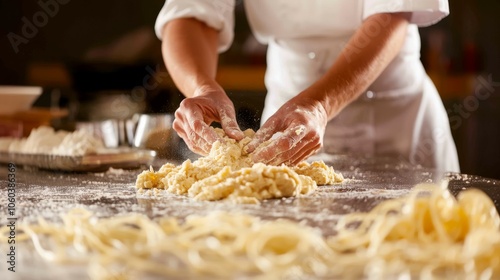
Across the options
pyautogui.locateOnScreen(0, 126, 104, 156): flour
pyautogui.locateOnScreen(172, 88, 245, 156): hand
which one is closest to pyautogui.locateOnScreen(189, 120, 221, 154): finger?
pyautogui.locateOnScreen(172, 88, 245, 156): hand

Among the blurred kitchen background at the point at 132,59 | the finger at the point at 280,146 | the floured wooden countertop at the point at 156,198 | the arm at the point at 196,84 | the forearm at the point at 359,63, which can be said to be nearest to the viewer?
the floured wooden countertop at the point at 156,198

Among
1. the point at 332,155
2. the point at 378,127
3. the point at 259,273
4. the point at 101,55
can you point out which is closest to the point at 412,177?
the point at 332,155

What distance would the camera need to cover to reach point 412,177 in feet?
5.99

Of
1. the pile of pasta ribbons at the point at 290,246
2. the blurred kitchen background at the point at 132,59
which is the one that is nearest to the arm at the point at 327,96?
the pile of pasta ribbons at the point at 290,246

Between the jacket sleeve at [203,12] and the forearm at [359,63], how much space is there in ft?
1.95

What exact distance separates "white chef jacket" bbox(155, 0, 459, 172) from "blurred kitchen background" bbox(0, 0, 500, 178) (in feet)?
6.20

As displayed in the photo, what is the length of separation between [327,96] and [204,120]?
14.3 inches

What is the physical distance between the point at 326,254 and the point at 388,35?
4.24 feet

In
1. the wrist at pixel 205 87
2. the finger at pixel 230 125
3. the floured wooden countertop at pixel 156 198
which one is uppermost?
the wrist at pixel 205 87

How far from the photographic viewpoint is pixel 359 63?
2.00 meters

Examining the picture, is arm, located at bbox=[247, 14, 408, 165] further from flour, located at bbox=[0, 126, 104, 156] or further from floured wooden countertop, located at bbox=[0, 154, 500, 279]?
flour, located at bbox=[0, 126, 104, 156]

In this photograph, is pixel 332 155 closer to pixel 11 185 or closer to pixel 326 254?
pixel 11 185

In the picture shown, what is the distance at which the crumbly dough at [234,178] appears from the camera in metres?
1.42

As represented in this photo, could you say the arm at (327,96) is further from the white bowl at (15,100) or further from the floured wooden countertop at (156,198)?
the white bowl at (15,100)
